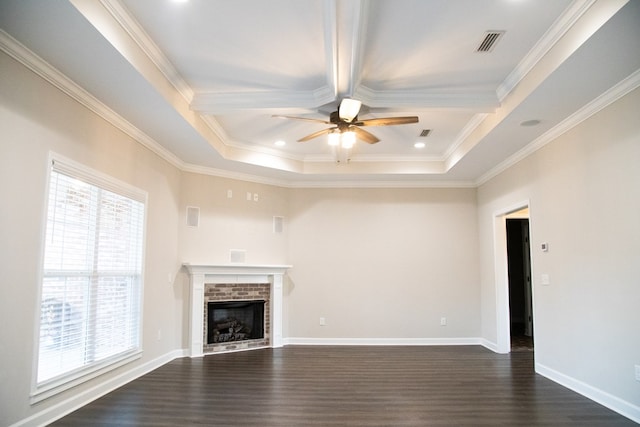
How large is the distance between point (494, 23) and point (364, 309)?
509 centimetres

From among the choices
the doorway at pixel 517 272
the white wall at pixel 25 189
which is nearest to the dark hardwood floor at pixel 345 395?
the white wall at pixel 25 189

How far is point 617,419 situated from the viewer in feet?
12.0

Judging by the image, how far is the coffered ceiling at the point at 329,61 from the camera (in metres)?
3.09

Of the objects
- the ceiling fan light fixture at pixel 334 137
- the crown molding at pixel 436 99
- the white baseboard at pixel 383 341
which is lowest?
the white baseboard at pixel 383 341

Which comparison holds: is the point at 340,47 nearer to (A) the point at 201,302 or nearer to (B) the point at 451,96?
(B) the point at 451,96

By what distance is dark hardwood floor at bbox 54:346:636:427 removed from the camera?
11.9ft

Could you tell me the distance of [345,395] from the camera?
4.32 meters

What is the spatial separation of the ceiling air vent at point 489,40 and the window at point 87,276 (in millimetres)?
3666

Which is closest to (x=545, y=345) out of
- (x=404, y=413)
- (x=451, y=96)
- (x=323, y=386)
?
(x=404, y=413)

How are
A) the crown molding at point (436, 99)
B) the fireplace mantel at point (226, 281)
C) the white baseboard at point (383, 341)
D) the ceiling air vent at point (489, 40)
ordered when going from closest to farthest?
the ceiling air vent at point (489, 40)
the crown molding at point (436, 99)
the fireplace mantel at point (226, 281)
the white baseboard at point (383, 341)

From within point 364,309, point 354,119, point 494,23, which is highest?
point 494,23

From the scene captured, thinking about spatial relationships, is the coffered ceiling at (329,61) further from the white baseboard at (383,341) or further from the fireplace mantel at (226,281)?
the white baseboard at (383,341)

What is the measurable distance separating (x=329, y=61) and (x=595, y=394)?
13.0ft

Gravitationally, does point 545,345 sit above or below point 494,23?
below
